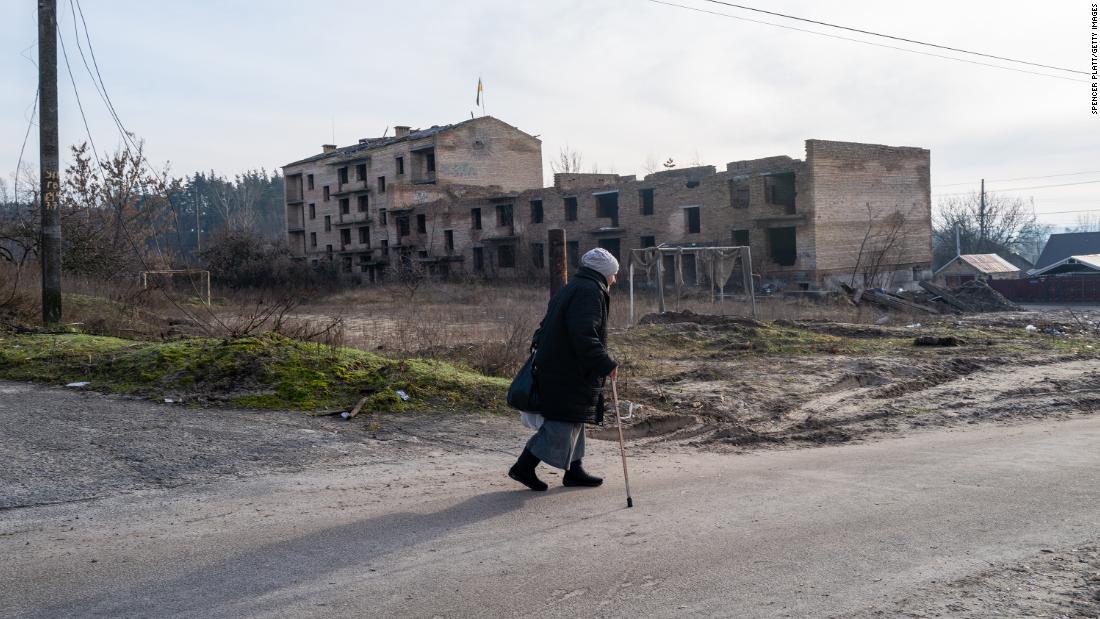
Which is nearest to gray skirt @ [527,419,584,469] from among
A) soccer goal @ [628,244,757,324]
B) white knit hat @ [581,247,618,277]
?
white knit hat @ [581,247,618,277]

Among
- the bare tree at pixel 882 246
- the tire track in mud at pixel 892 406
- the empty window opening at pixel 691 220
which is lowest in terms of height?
the tire track in mud at pixel 892 406

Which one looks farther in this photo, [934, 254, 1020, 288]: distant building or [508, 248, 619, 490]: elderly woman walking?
[934, 254, 1020, 288]: distant building

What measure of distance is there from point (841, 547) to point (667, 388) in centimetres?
622

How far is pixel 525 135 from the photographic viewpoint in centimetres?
6569

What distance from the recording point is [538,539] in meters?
5.18

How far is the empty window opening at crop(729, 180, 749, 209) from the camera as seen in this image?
155ft

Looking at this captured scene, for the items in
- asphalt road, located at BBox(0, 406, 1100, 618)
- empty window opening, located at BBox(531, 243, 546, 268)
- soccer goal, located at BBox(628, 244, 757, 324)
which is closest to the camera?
asphalt road, located at BBox(0, 406, 1100, 618)

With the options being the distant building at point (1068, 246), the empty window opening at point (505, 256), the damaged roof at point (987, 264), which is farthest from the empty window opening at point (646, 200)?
the distant building at point (1068, 246)

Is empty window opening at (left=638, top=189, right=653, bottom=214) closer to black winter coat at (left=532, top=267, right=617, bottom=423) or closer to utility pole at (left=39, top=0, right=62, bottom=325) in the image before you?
utility pole at (left=39, top=0, right=62, bottom=325)

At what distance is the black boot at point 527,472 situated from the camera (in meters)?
6.31

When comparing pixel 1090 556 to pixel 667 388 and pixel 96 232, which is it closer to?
pixel 667 388

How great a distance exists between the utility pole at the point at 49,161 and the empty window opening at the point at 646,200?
40.0 meters

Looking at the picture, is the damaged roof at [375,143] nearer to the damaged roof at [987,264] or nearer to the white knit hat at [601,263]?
the damaged roof at [987,264]

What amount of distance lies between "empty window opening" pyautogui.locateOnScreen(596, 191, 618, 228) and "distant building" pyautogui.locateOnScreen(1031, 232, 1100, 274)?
110ft
